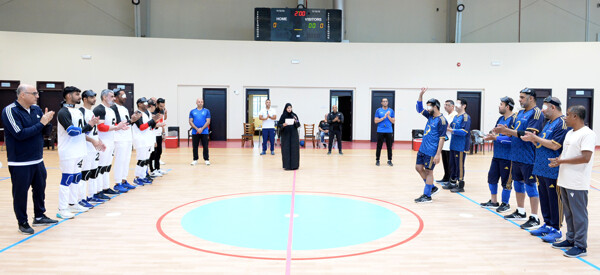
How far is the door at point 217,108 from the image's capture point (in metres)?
16.7

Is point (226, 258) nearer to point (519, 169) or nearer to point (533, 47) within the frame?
point (519, 169)

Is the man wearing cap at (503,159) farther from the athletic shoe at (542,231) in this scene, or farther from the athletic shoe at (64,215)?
the athletic shoe at (64,215)

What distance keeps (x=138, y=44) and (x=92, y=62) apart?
1.97 metres

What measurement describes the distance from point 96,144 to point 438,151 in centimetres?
483

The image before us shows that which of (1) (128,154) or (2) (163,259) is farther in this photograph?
(1) (128,154)

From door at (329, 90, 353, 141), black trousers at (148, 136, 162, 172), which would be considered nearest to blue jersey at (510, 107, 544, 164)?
black trousers at (148, 136, 162, 172)

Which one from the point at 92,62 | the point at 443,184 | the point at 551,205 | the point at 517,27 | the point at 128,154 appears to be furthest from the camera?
the point at 517,27

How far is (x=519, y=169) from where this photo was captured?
4887 mm

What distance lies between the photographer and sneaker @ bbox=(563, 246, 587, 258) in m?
3.77

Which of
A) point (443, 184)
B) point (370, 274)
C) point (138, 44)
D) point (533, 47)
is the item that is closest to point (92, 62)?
point (138, 44)

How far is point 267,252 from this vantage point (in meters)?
3.83

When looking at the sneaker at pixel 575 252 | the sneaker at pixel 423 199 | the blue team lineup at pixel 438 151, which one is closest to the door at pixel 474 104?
the blue team lineup at pixel 438 151

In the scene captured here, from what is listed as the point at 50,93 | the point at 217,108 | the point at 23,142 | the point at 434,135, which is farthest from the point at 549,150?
the point at 50,93

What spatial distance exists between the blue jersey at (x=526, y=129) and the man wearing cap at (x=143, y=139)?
5924 mm
